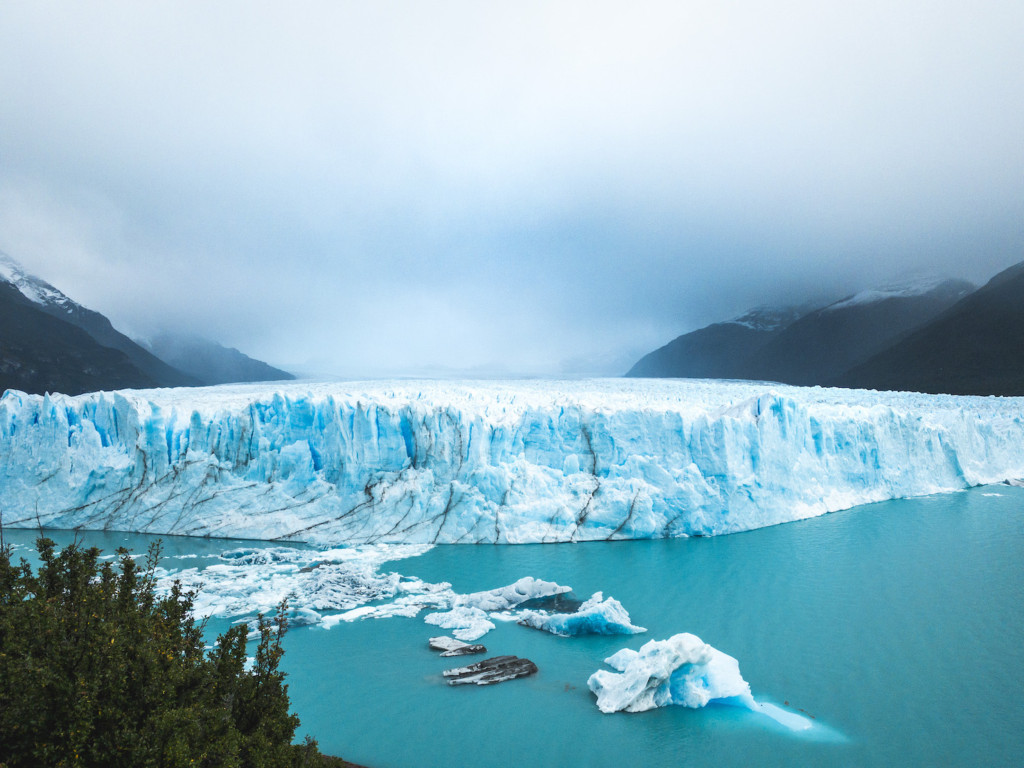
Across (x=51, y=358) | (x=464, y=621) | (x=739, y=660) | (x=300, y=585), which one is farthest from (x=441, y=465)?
(x=51, y=358)

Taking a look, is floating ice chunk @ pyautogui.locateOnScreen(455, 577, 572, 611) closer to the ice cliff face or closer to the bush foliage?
the ice cliff face

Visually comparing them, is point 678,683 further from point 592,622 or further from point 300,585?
point 300,585

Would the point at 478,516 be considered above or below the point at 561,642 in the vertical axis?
above

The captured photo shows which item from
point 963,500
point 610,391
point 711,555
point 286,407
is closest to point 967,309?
point 963,500

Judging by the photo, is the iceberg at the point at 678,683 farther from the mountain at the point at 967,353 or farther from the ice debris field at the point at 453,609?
the mountain at the point at 967,353

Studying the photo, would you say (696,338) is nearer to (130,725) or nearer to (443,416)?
(443,416)

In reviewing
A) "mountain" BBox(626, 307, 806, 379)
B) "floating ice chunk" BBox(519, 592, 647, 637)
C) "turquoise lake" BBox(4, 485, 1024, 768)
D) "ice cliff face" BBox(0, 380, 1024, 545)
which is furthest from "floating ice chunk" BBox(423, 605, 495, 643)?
"mountain" BBox(626, 307, 806, 379)
